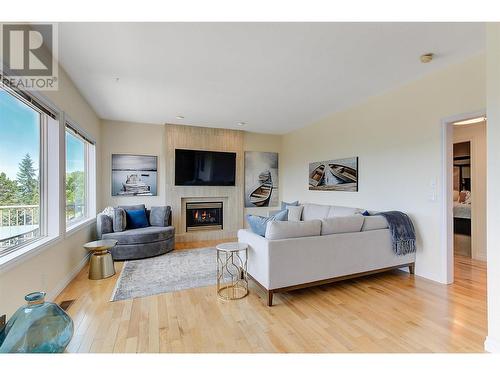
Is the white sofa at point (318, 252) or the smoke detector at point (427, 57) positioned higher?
the smoke detector at point (427, 57)

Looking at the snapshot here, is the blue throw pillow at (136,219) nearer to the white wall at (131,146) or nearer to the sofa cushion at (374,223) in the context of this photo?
the white wall at (131,146)

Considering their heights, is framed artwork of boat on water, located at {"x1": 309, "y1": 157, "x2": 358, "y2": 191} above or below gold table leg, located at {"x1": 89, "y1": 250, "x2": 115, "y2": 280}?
above

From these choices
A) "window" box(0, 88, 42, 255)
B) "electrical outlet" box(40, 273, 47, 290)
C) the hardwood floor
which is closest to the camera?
the hardwood floor

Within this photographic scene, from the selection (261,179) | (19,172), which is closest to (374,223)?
(261,179)

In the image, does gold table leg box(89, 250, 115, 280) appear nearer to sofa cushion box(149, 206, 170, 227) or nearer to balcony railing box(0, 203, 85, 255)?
balcony railing box(0, 203, 85, 255)

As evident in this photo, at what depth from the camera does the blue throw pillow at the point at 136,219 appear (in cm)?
441

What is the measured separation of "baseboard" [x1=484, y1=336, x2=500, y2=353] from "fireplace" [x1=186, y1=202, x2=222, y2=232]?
468 centimetres

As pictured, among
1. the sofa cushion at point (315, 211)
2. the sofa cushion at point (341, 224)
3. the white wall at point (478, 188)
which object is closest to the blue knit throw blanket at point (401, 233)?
the sofa cushion at point (341, 224)

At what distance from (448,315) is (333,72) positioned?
2.77 metres

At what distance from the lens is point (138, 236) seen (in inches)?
154

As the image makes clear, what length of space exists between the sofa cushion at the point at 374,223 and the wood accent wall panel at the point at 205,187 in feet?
11.1

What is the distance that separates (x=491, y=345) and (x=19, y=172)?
4.04 meters

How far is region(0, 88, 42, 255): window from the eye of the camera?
6.47 ft

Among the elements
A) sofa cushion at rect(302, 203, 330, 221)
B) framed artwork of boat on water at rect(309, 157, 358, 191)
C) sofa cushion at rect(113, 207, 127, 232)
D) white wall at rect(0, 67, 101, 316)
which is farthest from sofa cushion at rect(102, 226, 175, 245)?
framed artwork of boat on water at rect(309, 157, 358, 191)
